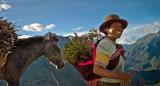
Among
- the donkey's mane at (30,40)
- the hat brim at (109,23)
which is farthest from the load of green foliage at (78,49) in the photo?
the donkey's mane at (30,40)

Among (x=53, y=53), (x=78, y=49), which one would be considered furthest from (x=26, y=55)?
(x=78, y=49)

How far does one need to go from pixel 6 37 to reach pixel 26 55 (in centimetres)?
127

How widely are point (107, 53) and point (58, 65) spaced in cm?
484

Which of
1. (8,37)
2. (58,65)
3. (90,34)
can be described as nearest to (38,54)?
(58,65)

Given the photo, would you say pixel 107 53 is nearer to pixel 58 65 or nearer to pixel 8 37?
pixel 58 65

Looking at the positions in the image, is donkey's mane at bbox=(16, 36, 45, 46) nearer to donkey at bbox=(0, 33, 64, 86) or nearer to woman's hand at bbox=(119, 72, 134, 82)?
donkey at bbox=(0, 33, 64, 86)

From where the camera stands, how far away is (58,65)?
7211mm

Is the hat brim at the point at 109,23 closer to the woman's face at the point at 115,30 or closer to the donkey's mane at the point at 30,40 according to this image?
the woman's face at the point at 115,30

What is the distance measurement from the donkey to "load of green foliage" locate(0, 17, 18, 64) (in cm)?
47

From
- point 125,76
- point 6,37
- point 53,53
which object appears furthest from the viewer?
point 53,53

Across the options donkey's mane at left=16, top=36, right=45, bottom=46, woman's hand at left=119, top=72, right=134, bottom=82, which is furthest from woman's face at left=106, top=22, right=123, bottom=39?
donkey's mane at left=16, top=36, right=45, bottom=46

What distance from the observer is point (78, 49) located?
3.22 metres

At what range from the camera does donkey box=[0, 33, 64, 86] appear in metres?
6.41

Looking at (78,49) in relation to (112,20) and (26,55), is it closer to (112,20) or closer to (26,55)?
(112,20)
